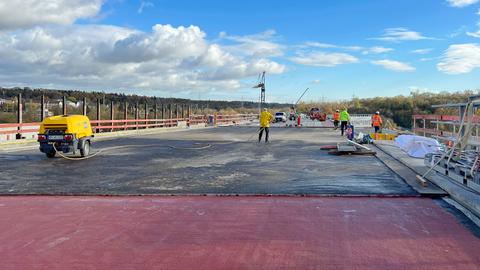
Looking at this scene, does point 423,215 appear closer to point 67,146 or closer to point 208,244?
point 208,244

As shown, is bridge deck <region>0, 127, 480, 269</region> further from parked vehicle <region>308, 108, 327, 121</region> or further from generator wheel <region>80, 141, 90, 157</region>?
parked vehicle <region>308, 108, 327, 121</region>

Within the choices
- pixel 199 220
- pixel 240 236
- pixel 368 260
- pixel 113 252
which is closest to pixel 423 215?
pixel 368 260

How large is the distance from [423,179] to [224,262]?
20.3 ft

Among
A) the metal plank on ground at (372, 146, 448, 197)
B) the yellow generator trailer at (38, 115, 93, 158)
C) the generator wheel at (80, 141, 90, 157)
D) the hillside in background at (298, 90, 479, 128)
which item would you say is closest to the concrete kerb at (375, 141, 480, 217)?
the metal plank on ground at (372, 146, 448, 197)

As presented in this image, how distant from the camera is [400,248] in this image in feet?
18.2

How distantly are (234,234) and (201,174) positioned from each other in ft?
18.2

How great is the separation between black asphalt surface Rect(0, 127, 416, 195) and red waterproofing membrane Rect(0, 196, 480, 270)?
36.2 inches

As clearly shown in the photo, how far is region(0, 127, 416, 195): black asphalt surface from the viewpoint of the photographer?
952 centimetres

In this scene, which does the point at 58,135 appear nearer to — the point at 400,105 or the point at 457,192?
the point at 457,192

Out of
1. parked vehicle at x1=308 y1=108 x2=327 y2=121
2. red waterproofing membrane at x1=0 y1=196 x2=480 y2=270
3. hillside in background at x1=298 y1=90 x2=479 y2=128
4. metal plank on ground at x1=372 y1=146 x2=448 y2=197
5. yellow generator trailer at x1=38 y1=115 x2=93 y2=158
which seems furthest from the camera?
hillside in background at x1=298 y1=90 x2=479 y2=128

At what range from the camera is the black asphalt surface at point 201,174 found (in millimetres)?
9523

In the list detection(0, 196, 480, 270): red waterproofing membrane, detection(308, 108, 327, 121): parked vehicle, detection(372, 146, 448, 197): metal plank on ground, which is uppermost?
detection(308, 108, 327, 121): parked vehicle

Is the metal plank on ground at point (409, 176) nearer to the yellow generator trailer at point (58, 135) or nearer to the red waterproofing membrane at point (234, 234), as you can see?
the red waterproofing membrane at point (234, 234)

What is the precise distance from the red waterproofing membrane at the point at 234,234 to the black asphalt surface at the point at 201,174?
3.02ft
